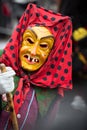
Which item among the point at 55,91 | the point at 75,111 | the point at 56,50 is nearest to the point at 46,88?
the point at 55,91

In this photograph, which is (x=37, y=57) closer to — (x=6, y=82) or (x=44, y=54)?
(x=44, y=54)

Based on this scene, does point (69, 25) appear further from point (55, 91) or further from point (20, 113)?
point (20, 113)

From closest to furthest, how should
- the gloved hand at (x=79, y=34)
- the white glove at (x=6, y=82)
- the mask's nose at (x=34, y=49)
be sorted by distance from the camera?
the white glove at (x=6, y=82) < the mask's nose at (x=34, y=49) < the gloved hand at (x=79, y=34)

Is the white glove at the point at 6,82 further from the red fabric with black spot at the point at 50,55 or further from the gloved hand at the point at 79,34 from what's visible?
the gloved hand at the point at 79,34

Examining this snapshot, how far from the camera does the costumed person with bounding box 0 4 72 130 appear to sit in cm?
238

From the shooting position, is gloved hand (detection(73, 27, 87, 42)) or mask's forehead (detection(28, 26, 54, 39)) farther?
gloved hand (detection(73, 27, 87, 42))

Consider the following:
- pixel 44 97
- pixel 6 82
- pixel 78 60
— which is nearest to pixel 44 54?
pixel 44 97

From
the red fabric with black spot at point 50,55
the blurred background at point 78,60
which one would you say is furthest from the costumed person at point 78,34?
the red fabric with black spot at point 50,55

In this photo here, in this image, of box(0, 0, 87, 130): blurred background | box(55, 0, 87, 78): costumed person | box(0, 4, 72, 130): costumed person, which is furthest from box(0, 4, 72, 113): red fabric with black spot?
box(55, 0, 87, 78): costumed person

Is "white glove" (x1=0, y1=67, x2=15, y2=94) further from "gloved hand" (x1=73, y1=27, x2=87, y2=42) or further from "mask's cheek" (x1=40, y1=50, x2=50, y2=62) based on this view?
Answer: "gloved hand" (x1=73, y1=27, x2=87, y2=42)

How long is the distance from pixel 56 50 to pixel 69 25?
5.8 inches

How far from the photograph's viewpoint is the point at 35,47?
239cm

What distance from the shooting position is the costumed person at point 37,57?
2.38 meters

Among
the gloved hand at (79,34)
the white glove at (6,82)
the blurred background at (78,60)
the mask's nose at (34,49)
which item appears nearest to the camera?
the white glove at (6,82)
